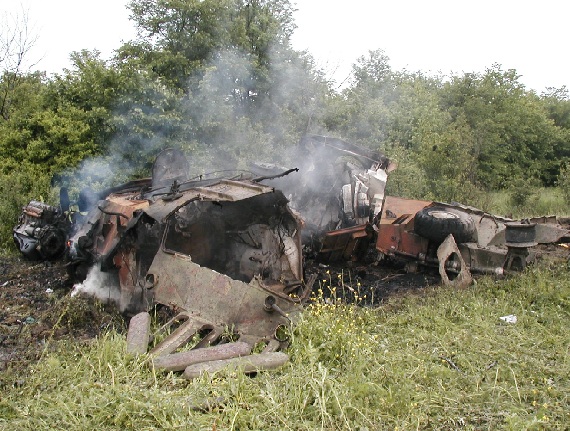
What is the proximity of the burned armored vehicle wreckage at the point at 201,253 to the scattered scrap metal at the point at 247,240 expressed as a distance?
1 cm

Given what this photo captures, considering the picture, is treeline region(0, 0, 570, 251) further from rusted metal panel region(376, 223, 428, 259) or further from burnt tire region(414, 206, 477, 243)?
burnt tire region(414, 206, 477, 243)

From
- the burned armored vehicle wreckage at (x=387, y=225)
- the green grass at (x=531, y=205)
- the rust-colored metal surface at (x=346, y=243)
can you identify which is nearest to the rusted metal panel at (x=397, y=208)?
the burned armored vehicle wreckage at (x=387, y=225)

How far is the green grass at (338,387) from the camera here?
10.2 feet

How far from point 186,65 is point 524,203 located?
33.7 feet

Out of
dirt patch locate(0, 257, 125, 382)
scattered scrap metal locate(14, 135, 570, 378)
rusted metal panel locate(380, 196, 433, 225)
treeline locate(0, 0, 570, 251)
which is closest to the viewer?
dirt patch locate(0, 257, 125, 382)

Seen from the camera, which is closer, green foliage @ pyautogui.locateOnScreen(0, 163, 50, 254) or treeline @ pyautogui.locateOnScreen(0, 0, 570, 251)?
green foliage @ pyautogui.locateOnScreen(0, 163, 50, 254)

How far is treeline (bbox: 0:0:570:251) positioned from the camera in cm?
1197

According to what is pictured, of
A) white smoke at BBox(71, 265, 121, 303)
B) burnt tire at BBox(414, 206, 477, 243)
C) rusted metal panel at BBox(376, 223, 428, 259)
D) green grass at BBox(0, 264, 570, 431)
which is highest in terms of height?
burnt tire at BBox(414, 206, 477, 243)

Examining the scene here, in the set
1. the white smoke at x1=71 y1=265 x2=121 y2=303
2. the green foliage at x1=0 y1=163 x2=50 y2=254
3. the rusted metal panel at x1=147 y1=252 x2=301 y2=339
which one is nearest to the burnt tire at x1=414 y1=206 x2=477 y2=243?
the rusted metal panel at x1=147 y1=252 x2=301 y2=339

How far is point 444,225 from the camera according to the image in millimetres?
6609

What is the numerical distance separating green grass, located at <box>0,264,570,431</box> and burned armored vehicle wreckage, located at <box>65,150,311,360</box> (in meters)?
0.52

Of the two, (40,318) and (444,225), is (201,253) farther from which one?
(444,225)

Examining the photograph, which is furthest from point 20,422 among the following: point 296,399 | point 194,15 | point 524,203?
point 524,203

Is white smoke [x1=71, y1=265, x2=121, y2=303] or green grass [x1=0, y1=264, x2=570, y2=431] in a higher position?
green grass [x1=0, y1=264, x2=570, y2=431]
